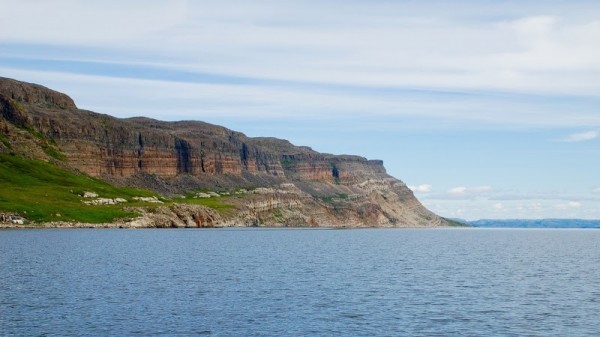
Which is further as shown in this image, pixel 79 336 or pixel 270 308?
pixel 270 308

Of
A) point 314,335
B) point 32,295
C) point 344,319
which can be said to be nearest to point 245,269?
point 32,295

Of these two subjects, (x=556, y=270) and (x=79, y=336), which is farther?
(x=556, y=270)

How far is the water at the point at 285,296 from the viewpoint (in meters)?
63.3

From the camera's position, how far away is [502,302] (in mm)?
79938

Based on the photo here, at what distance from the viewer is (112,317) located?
66188mm

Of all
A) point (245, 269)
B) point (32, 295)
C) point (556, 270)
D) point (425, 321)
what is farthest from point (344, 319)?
point (556, 270)

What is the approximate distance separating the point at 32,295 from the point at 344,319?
34176 mm

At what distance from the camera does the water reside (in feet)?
208

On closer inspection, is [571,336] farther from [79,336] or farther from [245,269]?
[245,269]

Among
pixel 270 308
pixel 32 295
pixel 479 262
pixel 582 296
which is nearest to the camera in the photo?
pixel 270 308

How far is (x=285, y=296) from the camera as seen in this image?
81.8 meters

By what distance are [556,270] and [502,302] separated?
47.9m

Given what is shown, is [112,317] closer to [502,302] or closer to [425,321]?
[425,321]

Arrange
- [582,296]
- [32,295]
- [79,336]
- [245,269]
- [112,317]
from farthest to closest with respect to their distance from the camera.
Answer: [245,269]
[582,296]
[32,295]
[112,317]
[79,336]
